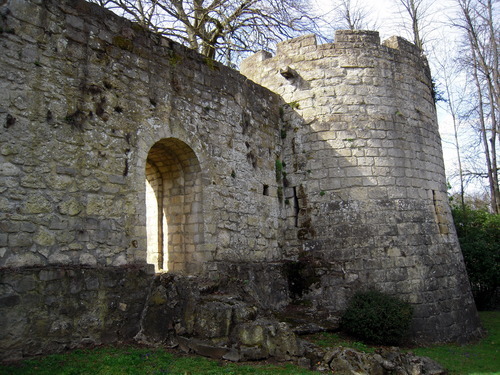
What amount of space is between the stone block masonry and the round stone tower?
3 cm

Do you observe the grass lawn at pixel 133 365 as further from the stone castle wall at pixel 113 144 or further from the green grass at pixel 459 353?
the stone castle wall at pixel 113 144

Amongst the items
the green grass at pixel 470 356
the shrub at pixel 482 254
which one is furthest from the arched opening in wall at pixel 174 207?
the shrub at pixel 482 254

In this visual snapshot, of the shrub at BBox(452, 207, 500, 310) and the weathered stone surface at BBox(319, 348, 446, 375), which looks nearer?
the weathered stone surface at BBox(319, 348, 446, 375)

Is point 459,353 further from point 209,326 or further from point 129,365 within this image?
point 129,365

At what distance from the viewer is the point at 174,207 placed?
8.45 meters

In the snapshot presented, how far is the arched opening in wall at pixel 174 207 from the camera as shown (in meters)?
8.08

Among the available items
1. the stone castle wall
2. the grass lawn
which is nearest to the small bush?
the grass lawn

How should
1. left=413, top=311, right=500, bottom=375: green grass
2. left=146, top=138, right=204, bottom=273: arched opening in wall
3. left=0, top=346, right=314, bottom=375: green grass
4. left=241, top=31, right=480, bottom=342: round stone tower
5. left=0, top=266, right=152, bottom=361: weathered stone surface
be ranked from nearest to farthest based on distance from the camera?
left=0, top=346, right=314, bottom=375: green grass < left=0, top=266, right=152, bottom=361: weathered stone surface < left=413, top=311, right=500, bottom=375: green grass < left=146, top=138, right=204, bottom=273: arched opening in wall < left=241, top=31, right=480, bottom=342: round stone tower

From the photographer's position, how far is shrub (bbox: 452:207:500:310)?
1328cm

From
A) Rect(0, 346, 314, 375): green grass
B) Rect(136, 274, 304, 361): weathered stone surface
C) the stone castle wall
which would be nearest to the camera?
Rect(0, 346, 314, 375): green grass

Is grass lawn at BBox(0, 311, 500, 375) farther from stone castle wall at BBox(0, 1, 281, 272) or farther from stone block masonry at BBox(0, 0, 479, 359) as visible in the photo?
stone castle wall at BBox(0, 1, 281, 272)

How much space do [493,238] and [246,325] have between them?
10.7m

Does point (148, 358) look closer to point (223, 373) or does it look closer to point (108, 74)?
point (223, 373)

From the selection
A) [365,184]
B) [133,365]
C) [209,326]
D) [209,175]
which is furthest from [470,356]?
[133,365]
